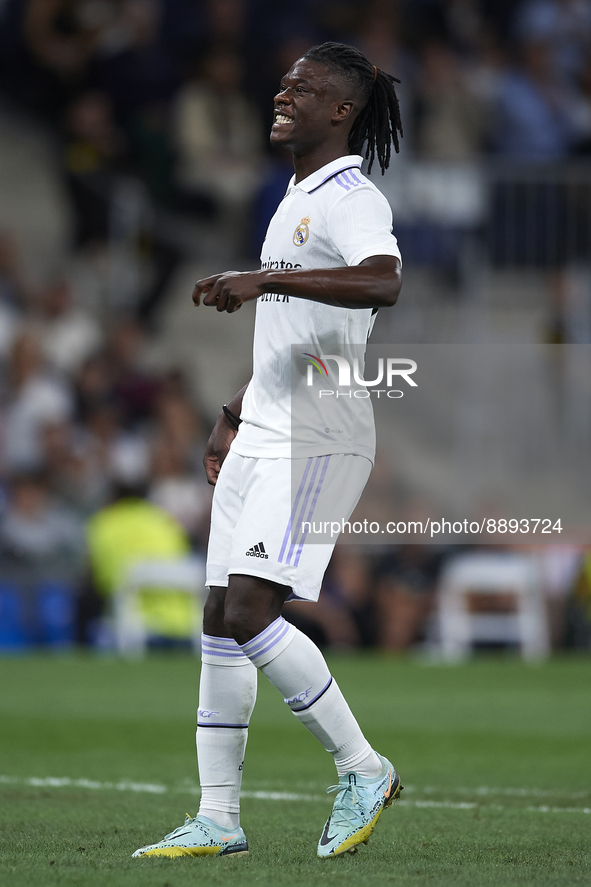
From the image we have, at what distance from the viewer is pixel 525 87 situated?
1608cm

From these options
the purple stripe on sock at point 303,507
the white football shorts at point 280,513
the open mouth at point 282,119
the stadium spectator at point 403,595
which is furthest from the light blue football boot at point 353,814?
the stadium spectator at point 403,595

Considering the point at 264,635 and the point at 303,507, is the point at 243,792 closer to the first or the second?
the point at 264,635

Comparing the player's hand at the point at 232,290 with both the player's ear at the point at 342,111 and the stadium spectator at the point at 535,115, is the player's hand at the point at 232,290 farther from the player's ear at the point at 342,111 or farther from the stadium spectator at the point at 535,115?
the stadium spectator at the point at 535,115

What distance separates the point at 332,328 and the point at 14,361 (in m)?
9.94

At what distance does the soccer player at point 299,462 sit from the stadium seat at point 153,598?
8.32m

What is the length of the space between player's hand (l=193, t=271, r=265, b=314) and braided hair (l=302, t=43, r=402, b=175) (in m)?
0.80

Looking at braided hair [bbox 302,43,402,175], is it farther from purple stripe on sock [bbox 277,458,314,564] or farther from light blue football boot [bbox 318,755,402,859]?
light blue football boot [bbox 318,755,402,859]

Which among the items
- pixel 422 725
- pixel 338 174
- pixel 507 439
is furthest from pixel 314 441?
pixel 507 439

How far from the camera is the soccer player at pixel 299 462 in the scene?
426 centimetres

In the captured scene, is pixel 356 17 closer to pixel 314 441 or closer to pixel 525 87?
pixel 525 87

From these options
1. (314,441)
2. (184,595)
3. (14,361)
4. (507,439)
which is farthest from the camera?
→ (507,439)

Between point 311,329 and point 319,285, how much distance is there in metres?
0.35

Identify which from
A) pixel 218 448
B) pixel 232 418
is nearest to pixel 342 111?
pixel 232 418

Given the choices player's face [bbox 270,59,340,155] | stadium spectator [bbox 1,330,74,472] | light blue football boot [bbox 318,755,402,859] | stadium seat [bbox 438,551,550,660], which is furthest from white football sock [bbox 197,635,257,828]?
stadium spectator [bbox 1,330,74,472]
